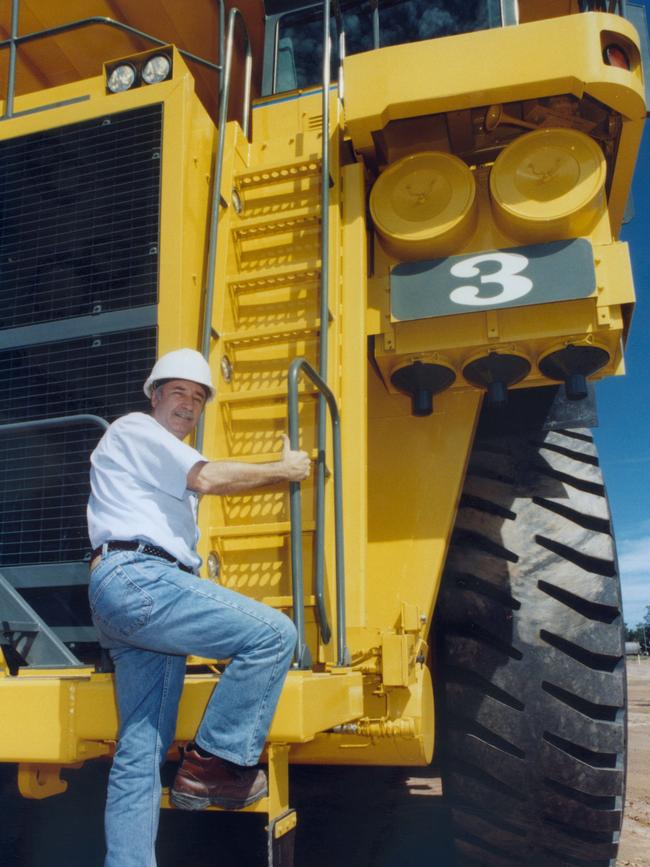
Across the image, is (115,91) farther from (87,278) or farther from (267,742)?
(267,742)

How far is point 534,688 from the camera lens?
2.93 m

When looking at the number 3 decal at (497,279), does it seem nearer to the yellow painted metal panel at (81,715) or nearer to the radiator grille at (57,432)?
the radiator grille at (57,432)

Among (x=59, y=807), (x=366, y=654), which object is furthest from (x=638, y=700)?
(x=366, y=654)

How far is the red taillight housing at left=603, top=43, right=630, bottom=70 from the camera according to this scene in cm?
305

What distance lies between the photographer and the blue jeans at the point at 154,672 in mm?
1929

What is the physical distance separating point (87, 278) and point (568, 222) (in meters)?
1.81

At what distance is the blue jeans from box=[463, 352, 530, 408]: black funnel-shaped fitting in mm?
Result: 1487

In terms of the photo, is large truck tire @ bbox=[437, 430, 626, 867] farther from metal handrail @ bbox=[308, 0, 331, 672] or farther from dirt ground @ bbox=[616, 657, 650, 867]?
dirt ground @ bbox=[616, 657, 650, 867]

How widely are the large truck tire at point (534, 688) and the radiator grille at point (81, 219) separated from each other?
5.60 feet

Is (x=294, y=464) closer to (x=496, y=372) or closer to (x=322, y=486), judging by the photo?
(x=322, y=486)

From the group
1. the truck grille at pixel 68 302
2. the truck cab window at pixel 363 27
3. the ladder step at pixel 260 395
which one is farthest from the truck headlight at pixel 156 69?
the ladder step at pixel 260 395

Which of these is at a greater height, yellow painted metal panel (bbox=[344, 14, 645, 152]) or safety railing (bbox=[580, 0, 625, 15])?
safety railing (bbox=[580, 0, 625, 15])

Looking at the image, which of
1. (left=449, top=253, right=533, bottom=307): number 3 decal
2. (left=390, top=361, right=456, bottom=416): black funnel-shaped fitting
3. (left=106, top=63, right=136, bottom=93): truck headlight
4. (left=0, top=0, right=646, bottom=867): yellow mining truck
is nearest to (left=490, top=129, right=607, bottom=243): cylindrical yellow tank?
(left=0, top=0, right=646, bottom=867): yellow mining truck

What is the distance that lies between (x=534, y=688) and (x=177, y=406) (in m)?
1.68
